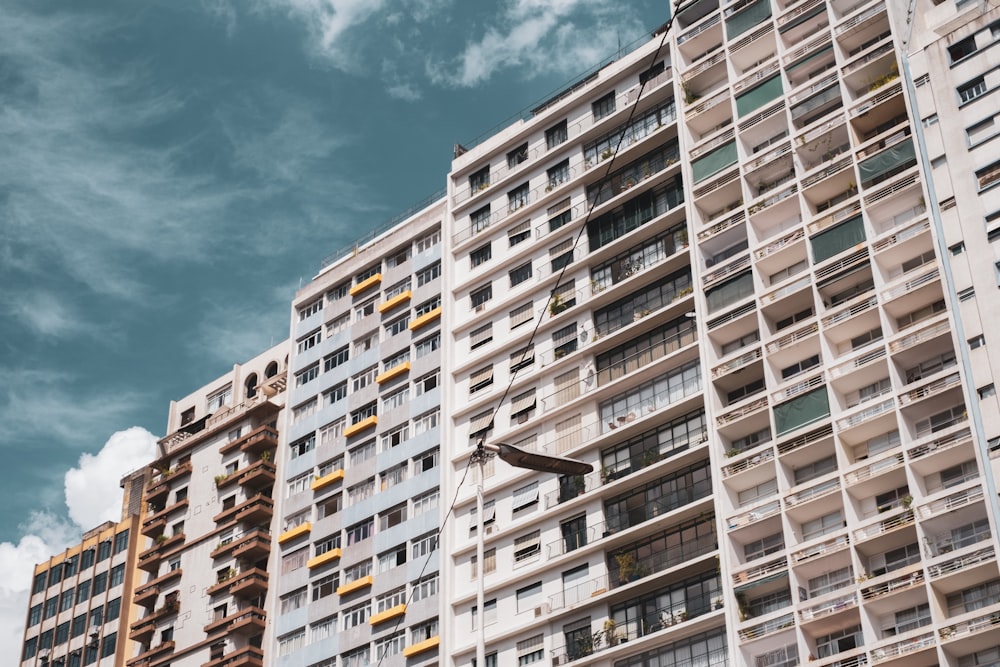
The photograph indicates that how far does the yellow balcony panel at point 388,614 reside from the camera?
8275 centimetres

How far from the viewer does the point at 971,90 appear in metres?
70.9

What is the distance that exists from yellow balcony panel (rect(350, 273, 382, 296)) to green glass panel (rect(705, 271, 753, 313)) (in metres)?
26.5

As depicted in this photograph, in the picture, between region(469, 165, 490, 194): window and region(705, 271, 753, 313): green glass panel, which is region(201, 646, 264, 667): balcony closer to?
region(469, 165, 490, 194): window

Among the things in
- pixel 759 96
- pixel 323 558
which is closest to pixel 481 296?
pixel 323 558

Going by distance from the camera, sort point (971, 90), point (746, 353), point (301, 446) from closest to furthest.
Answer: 1. point (971, 90)
2. point (746, 353)
3. point (301, 446)

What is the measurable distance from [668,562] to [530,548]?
867cm

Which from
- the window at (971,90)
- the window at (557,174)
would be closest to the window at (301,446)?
the window at (557,174)

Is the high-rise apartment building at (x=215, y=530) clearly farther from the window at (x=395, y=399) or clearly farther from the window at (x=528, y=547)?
the window at (x=528, y=547)

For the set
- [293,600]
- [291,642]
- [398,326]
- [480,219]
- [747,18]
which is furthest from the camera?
[398,326]

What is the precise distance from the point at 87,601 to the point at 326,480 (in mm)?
27986

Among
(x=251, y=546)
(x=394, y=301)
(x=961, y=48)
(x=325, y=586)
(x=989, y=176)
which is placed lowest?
(x=325, y=586)

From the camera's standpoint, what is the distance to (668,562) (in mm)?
72562

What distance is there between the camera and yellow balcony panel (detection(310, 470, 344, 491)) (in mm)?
91188

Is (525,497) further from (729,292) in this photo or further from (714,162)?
(714,162)
